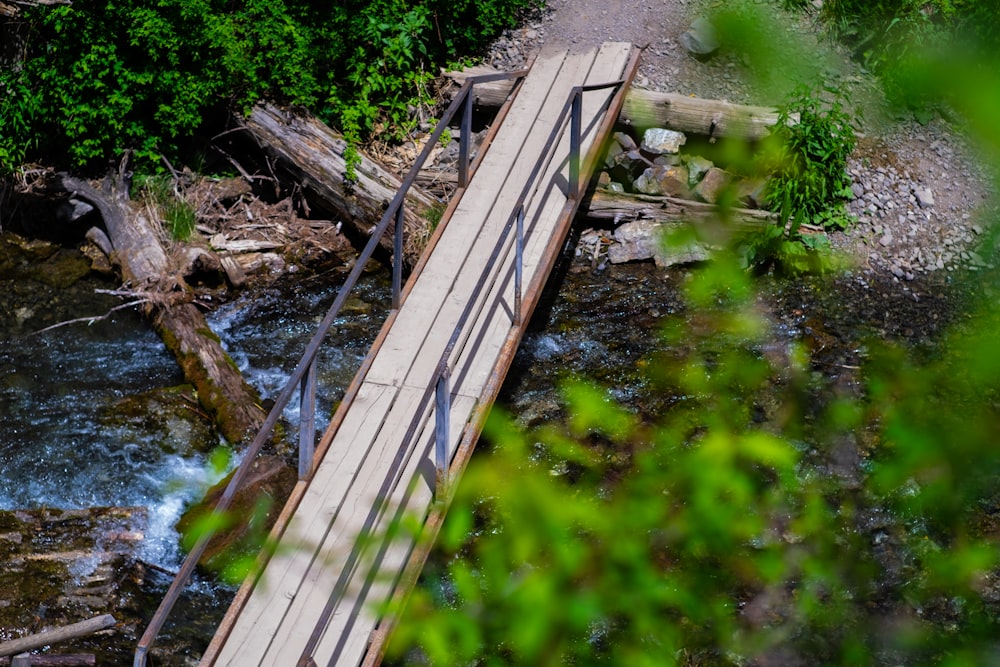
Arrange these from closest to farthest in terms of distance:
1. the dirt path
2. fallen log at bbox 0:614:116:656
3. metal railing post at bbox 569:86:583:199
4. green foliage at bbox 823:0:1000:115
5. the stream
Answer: fallen log at bbox 0:614:116:656
the stream
metal railing post at bbox 569:86:583:199
green foliage at bbox 823:0:1000:115
the dirt path

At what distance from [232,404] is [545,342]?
2.48 meters

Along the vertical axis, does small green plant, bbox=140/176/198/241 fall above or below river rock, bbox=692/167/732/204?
above

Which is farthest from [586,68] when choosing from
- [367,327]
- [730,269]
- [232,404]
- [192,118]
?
[232,404]

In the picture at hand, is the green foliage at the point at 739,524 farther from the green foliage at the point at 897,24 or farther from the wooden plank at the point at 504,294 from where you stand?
the green foliage at the point at 897,24

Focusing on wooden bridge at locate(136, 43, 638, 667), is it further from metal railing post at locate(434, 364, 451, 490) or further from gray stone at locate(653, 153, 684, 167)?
gray stone at locate(653, 153, 684, 167)

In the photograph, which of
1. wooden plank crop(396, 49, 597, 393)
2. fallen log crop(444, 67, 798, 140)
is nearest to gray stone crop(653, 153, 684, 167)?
fallen log crop(444, 67, 798, 140)

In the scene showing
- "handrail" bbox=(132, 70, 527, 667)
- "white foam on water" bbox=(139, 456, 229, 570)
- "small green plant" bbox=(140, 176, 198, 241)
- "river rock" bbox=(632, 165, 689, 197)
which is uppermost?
"handrail" bbox=(132, 70, 527, 667)

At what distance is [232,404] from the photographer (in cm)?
734

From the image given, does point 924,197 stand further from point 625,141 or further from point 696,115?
point 625,141

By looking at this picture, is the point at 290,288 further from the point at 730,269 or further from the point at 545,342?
the point at 730,269

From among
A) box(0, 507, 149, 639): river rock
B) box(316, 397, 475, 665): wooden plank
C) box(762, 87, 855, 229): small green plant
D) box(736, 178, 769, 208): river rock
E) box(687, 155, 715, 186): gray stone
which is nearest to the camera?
box(316, 397, 475, 665): wooden plank

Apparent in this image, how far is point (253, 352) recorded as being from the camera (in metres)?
8.20

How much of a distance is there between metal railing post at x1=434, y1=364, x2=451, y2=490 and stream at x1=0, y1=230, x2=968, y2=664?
5.83 ft

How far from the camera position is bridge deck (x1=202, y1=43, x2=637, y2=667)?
16.2ft
